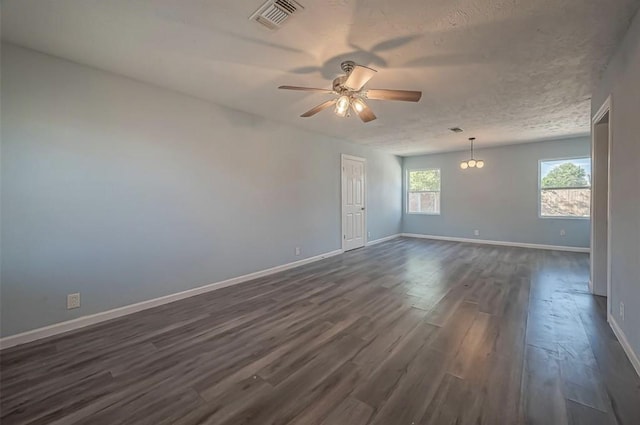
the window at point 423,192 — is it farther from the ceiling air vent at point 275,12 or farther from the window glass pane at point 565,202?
the ceiling air vent at point 275,12

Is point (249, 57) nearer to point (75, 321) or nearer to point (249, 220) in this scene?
point (249, 220)

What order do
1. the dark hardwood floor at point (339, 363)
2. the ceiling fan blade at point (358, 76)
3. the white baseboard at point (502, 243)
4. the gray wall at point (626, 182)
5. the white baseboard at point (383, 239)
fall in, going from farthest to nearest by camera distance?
the white baseboard at point (383, 239)
the white baseboard at point (502, 243)
the ceiling fan blade at point (358, 76)
the gray wall at point (626, 182)
the dark hardwood floor at point (339, 363)

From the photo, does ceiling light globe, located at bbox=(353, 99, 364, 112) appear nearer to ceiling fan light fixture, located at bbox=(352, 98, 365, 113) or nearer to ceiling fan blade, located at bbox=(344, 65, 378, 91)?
ceiling fan light fixture, located at bbox=(352, 98, 365, 113)

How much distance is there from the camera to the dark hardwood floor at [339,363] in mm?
1578

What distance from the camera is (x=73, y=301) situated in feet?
8.57

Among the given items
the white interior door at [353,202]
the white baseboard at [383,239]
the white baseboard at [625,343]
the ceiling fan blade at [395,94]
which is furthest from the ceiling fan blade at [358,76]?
the white baseboard at [383,239]

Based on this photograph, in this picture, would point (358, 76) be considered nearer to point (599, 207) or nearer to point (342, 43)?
point (342, 43)

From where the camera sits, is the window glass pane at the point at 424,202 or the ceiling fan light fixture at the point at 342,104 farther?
the window glass pane at the point at 424,202

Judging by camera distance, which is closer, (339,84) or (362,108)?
(339,84)

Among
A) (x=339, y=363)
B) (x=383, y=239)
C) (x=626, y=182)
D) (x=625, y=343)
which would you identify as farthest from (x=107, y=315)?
(x=383, y=239)

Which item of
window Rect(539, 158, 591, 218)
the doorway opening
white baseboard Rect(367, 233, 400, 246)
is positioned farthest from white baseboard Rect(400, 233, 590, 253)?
the doorway opening

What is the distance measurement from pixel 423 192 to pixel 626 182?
6.01 meters

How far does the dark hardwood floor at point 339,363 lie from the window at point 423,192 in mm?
4516

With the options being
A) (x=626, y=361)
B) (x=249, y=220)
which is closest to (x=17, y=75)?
(x=249, y=220)
